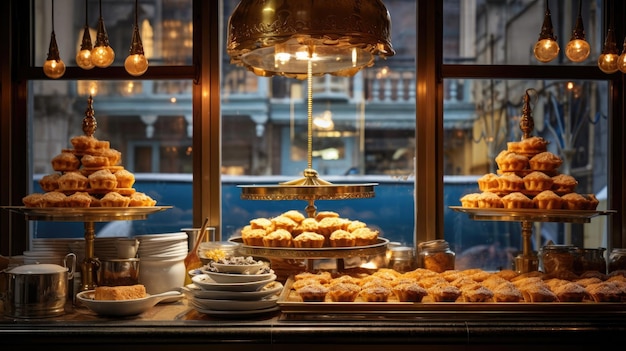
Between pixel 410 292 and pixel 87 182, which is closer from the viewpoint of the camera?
pixel 410 292

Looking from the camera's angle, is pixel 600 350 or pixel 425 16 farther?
pixel 425 16

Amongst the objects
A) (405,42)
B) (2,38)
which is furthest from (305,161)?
(2,38)

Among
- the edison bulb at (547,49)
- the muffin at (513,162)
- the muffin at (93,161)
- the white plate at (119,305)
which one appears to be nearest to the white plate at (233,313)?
the white plate at (119,305)

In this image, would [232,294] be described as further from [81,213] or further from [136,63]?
[136,63]

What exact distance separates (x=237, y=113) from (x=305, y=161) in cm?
56

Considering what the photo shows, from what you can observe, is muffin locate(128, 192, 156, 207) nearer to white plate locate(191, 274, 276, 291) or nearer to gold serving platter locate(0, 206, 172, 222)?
gold serving platter locate(0, 206, 172, 222)

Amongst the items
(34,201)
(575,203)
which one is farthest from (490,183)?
(34,201)

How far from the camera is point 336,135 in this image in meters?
4.44

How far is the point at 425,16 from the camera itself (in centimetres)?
420

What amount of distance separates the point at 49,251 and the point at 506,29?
10.2 ft

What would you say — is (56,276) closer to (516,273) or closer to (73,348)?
(73,348)

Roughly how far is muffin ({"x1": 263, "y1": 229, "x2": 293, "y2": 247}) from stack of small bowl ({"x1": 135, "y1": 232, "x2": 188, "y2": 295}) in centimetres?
51

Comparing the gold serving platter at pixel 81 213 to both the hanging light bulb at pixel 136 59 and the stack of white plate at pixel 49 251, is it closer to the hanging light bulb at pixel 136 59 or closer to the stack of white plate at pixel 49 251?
the stack of white plate at pixel 49 251

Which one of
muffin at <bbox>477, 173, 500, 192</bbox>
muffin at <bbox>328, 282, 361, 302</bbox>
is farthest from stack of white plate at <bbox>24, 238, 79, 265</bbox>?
muffin at <bbox>477, 173, 500, 192</bbox>
